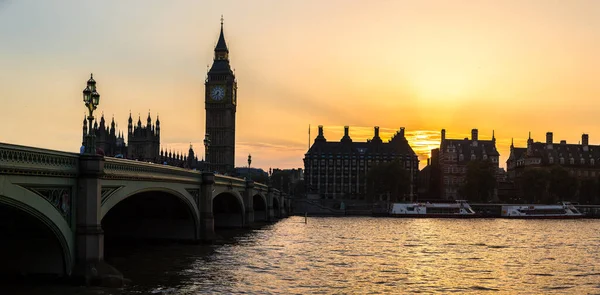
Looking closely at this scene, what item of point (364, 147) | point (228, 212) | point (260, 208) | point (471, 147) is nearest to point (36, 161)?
point (228, 212)

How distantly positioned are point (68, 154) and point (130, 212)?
1029 inches

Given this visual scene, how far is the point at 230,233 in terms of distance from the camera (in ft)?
234

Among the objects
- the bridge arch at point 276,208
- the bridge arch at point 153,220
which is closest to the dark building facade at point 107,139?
the bridge arch at point 276,208

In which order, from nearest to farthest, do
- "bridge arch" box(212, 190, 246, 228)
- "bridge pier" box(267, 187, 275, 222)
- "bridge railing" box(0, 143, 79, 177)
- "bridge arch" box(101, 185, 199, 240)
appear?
"bridge railing" box(0, 143, 79, 177) → "bridge arch" box(101, 185, 199, 240) → "bridge arch" box(212, 190, 246, 228) → "bridge pier" box(267, 187, 275, 222)

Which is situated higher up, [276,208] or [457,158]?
[457,158]

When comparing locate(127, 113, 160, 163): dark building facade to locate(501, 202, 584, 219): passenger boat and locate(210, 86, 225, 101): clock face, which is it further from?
locate(501, 202, 584, 219): passenger boat

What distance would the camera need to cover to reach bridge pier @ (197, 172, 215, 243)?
177 ft

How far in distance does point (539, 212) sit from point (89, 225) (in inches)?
4559

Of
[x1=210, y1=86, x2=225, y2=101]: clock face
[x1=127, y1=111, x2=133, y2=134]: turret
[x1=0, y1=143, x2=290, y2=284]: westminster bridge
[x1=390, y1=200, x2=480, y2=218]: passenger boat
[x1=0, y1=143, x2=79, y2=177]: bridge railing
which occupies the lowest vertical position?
[x1=390, y1=200, x2=480, y2=218]: passenger boat

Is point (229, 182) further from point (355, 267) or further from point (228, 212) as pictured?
point (355, 267)

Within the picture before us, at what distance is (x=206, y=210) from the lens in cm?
5441

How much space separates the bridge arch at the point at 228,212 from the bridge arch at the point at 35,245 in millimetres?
48760

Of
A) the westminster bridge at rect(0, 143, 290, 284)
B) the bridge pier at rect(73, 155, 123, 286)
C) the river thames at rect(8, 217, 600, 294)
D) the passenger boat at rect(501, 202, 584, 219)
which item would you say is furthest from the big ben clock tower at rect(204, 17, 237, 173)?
the bridge pier at rect(73, 155, 123, 286)

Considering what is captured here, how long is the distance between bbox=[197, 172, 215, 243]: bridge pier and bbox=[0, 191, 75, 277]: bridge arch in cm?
2414
